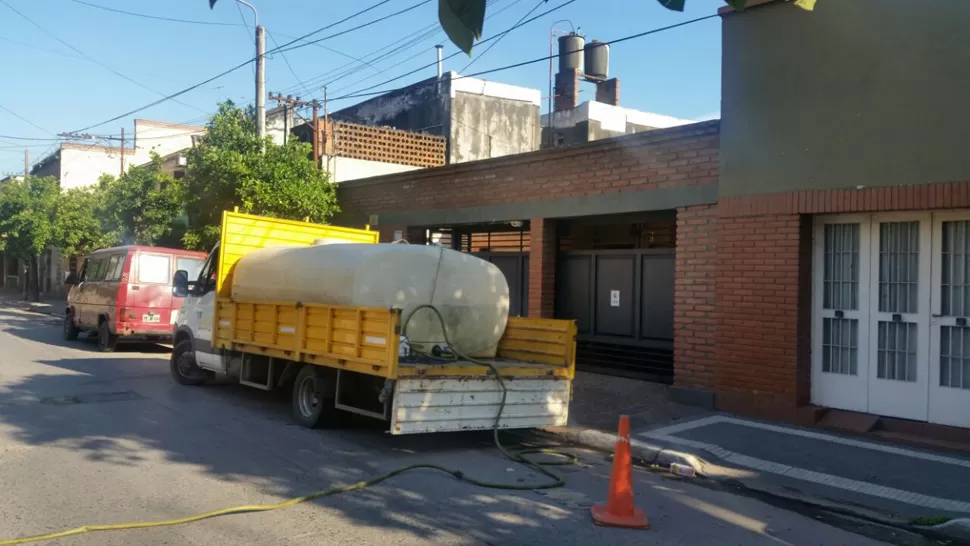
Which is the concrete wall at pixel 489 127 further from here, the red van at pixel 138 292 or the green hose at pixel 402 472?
the green hose at pixel 402 472

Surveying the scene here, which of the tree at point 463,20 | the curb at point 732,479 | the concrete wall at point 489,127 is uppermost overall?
the concrete wall at point 489,127

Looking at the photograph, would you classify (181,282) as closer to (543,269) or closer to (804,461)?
(543,269)

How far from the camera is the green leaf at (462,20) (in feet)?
7.30

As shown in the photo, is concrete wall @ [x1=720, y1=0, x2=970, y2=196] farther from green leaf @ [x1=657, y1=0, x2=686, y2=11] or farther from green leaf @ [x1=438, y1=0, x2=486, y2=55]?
green leaf @ [x1=438, y1=0, x2=486, y2=55]

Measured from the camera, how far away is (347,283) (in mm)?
8289

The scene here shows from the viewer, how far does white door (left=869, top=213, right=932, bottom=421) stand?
858 cm

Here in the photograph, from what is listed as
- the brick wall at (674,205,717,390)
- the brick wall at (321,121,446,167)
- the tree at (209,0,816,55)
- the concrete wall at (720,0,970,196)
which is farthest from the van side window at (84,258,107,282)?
the tree at (209,0,816,55)

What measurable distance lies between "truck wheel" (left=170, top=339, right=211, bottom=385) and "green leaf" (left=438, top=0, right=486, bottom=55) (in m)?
10.4

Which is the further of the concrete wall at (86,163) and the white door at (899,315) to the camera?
the concrete wall at (86,163)

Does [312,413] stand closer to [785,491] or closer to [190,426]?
[190,426]

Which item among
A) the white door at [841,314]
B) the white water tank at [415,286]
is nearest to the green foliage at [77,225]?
the white water tank at [415,286]

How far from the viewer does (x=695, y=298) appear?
10.3m

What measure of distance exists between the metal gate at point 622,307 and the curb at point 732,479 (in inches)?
120

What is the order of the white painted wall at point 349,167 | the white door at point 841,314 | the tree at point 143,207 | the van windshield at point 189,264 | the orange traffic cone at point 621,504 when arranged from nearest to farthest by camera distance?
the orange traffic cone at point 621,504 < the white door at point 841,314 < the van windshield at point 189,264 < the white painted wall at point 349,167 < the tree at point 143,207
